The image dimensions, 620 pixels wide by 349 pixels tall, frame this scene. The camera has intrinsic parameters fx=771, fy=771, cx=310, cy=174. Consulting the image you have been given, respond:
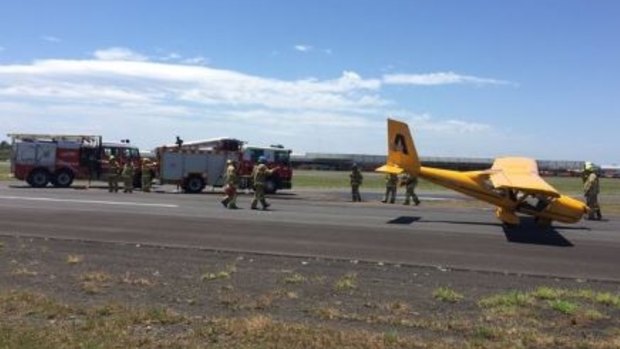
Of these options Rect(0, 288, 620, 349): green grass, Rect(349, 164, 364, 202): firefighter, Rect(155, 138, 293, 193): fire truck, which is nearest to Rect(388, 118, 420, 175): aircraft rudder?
Rect(349, 164, 364, 202): firefighter

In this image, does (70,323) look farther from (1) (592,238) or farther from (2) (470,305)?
(1) (592,238)

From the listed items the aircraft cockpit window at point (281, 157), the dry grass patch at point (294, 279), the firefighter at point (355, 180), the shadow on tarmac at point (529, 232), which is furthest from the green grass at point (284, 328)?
the aircraft cockpit window at point (281, 157)

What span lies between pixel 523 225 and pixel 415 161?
15.2 ft

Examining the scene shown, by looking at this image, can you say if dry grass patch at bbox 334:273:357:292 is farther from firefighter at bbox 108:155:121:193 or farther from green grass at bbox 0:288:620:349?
firefighter at bbox 108:155:121:193

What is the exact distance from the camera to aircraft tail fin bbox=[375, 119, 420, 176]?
25.1 metres

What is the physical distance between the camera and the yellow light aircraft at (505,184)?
2045 cm

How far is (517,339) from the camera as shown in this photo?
23.0 ft

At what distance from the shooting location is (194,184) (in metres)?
38.8

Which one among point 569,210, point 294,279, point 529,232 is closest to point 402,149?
point 569,210

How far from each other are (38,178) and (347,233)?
27285mm

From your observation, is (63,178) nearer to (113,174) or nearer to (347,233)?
(113,174)

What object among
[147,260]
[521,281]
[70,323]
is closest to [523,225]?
[521,281]

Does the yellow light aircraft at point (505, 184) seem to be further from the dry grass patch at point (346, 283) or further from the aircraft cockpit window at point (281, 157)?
the aircraft cockpit window at point (281, 157)

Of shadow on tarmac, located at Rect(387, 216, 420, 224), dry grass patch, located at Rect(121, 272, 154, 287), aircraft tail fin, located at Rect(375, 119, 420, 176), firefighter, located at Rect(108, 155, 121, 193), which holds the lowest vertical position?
dry grass patch, located at Rect(121, 272, 154, 287)
